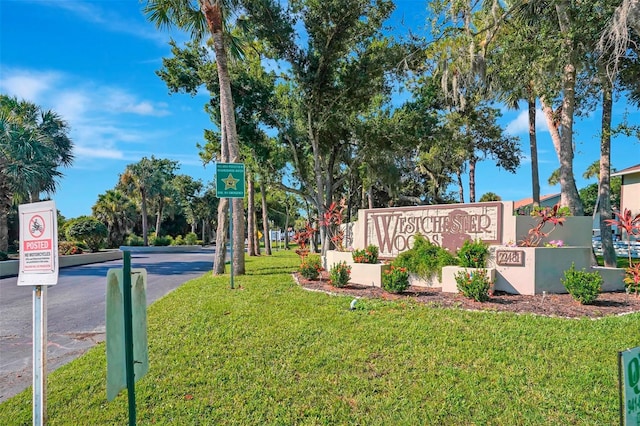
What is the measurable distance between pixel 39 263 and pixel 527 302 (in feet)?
22.4

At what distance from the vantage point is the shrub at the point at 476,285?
6.61 metres

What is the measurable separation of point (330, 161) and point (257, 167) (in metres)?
3.37

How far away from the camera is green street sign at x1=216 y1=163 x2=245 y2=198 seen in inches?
378

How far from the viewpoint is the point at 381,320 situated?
5.59m

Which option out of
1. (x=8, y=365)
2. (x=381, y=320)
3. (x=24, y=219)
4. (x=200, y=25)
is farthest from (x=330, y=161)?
(x=24, y=219)

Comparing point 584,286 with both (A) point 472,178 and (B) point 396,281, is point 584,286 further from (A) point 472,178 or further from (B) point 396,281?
(A) point 472,178

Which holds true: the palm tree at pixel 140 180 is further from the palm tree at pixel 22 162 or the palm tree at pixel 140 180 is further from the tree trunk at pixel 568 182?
the tree trunk at pixel 568 182

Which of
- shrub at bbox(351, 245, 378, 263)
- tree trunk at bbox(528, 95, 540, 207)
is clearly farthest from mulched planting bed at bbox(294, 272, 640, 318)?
tree trunk at bbox(528, 95, 540, 207)

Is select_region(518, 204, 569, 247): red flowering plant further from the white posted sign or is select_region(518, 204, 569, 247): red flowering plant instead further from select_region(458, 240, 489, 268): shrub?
the white posted sign

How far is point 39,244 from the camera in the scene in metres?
2.63

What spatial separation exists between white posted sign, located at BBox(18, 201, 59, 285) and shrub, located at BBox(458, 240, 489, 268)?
707 cm

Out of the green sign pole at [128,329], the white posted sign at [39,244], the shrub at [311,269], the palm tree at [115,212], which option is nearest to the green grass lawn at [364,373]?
the green sign pole at [128,329]

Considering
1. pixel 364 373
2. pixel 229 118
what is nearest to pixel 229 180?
pixel 229 118

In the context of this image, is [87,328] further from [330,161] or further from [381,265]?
[330,161]
